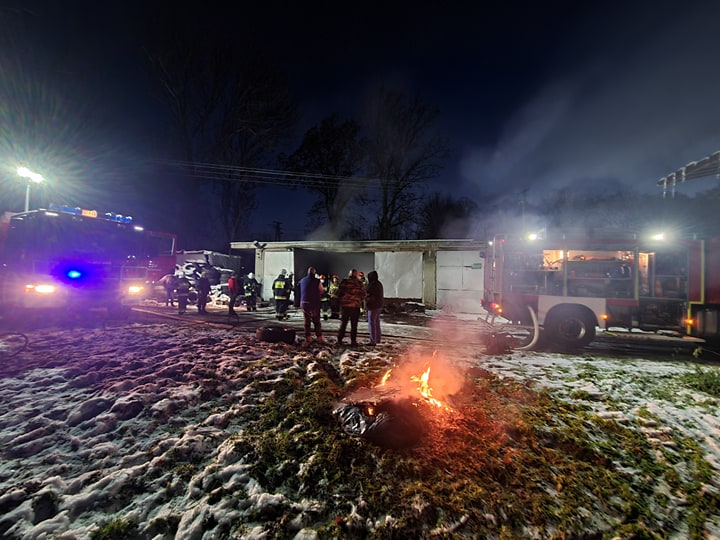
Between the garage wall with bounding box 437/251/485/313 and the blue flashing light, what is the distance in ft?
44.2

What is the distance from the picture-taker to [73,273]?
28.5ft

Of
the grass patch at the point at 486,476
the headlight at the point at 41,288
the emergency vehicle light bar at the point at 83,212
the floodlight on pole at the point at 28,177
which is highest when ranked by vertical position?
the floodlight on pole at the point at 28,177

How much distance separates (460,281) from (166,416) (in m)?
13.3

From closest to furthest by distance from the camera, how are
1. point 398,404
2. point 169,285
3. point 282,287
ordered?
1. point 398,404
2. point 282,287
3. point 169,285

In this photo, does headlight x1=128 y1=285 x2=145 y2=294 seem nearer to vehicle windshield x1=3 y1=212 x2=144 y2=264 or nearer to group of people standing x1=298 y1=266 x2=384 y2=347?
vehicle windshield x1=3 y1=212 x2=144 y2=264

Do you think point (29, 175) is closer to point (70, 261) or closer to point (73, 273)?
point (70, 261)

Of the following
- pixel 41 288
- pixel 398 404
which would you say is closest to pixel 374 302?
pixel 398 404

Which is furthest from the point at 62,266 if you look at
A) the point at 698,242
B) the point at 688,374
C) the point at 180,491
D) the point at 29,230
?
the point at 698,242

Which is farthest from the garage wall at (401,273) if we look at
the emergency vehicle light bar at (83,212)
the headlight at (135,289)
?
the emergency vehicle light bar at (83,212)

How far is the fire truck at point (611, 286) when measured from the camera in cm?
691

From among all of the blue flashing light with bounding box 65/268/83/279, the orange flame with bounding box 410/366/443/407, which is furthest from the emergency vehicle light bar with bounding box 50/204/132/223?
the orange flame with bounding box 410/366/443/407

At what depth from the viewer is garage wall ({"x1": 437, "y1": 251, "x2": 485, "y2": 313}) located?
Result: 14477mm

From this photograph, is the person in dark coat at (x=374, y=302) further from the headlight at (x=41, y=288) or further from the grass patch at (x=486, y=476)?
the headlight at (x=41, y=288)

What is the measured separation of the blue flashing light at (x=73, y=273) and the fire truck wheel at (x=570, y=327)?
12.6m
